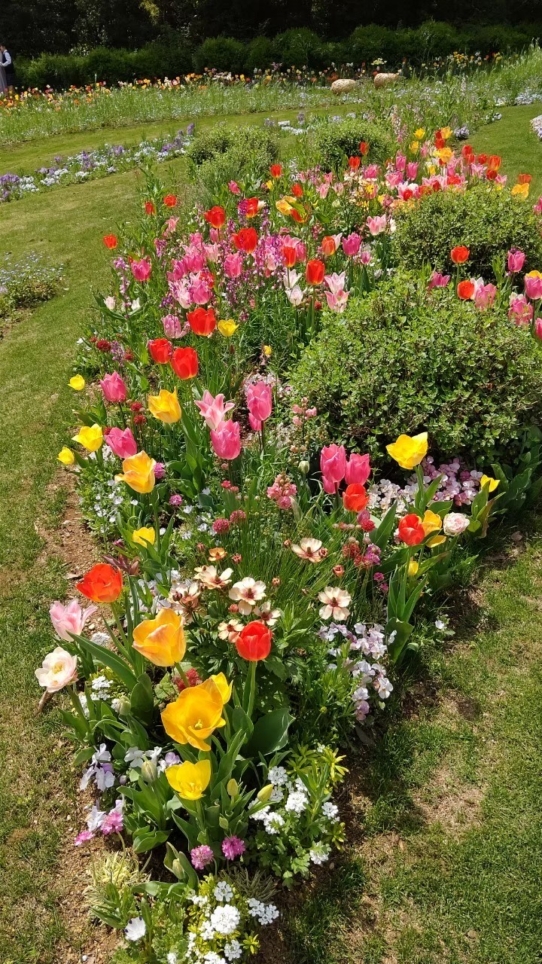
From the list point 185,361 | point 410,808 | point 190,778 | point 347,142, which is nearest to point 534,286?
point 185,361

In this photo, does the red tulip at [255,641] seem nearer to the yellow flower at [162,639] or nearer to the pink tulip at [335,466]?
the yellow flower at [162,639]

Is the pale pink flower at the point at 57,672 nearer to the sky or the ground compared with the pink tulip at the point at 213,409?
nearer to the ground

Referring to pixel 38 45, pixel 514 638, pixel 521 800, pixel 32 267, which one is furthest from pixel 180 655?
pixel 38 45

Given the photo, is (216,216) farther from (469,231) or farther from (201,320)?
(469,231)

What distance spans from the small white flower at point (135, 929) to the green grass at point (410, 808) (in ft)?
1.08

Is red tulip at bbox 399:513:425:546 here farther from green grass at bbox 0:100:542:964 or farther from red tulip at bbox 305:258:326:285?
red tulip at bbox 305:258:326:285

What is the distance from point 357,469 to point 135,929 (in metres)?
1.51

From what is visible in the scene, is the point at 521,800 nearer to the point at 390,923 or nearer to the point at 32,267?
the point at 390,923

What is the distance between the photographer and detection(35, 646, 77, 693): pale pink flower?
1.94 metres

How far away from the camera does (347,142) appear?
7.81m

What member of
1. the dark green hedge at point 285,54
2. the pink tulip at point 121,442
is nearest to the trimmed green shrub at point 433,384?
the pink tulip at point 121,442

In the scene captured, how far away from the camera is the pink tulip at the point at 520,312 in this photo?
3.61 m

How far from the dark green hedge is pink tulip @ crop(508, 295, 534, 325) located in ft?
58.2

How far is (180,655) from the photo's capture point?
1.63 m
